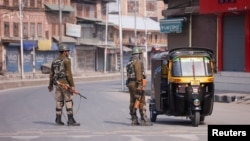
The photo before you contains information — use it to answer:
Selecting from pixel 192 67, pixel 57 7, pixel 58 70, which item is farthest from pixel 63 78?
pixel 57 7

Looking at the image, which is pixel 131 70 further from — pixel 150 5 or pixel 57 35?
pixel 150 5

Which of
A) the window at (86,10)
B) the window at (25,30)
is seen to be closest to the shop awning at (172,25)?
the window at (25,30)

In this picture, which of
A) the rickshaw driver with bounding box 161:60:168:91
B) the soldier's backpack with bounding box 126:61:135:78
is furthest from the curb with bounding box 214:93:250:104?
the soldier's backpack with bounding box 126:61:135:78

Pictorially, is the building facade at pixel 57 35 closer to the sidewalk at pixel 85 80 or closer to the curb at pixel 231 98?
the sidewalk at pixel 85 80

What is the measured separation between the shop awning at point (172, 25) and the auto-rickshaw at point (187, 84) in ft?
65.9

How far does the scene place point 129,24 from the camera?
296 feet

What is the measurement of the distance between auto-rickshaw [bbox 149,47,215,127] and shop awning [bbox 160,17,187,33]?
20077 millimetres

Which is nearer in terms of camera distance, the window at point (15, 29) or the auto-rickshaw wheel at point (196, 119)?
the auto-rickshaw wheel at point (196, 119)

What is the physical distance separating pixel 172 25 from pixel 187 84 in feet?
71.0

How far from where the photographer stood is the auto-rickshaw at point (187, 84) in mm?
15664

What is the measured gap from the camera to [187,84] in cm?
1577

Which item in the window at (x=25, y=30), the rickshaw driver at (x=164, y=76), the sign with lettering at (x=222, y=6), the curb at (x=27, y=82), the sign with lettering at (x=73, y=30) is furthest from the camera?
the sign with lettering at (x=73, y=30)

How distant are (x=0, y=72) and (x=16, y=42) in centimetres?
387

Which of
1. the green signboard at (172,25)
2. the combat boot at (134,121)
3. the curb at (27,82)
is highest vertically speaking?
the green signboard at (172,25)
